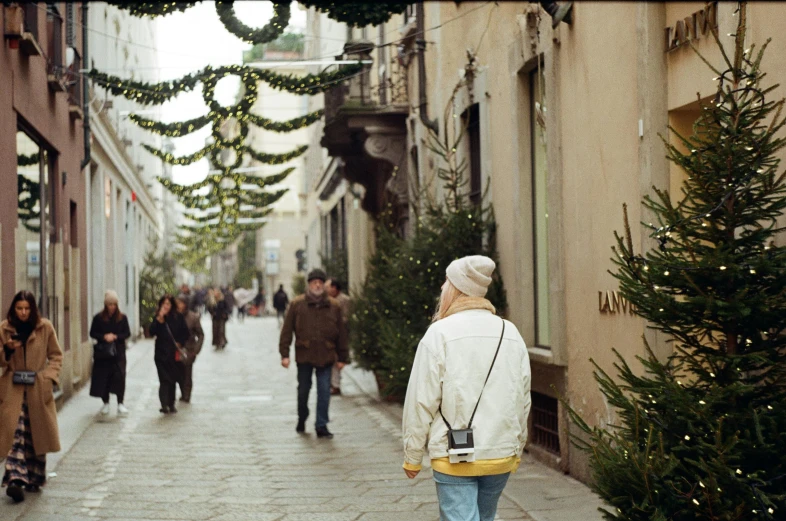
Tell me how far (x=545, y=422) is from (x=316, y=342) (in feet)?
9.54

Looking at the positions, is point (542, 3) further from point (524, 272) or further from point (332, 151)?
point (332, 151)

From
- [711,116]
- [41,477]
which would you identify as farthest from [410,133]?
[711,116]

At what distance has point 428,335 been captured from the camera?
Result: 5.16 m

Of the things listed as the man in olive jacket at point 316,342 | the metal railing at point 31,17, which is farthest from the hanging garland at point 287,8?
the metal railing at point 31,17

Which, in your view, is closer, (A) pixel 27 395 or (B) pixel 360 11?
(A) pixel 27 395

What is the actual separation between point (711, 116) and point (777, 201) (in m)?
0.48

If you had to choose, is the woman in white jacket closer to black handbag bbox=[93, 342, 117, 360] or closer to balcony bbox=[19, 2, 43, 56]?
balcony bbox=[19, 2, 43, 56]

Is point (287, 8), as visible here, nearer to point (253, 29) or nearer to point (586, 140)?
point (253, 29)

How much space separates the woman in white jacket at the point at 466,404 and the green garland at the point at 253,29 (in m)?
7.14

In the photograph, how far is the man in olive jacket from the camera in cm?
1304

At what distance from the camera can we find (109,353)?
603 inches

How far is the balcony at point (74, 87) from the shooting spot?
18.8 metres

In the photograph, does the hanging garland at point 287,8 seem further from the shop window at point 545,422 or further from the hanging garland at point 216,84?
the shop window at point 545,422

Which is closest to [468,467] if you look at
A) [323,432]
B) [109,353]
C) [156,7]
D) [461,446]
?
[461,446]
